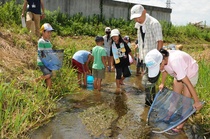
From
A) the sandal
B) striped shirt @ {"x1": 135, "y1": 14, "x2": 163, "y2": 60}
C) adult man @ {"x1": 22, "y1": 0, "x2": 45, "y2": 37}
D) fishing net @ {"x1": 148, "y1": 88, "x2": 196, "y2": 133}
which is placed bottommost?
the sandal

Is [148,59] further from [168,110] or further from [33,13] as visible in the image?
[33,13]

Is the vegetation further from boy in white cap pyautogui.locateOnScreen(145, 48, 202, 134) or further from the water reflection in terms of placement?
boy in white cap pyautogui.locateOnScreen(145, 48, 202, 134)

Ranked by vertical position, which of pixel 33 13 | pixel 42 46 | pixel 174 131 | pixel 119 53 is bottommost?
pixel 174 131

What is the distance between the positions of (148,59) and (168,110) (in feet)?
2.91

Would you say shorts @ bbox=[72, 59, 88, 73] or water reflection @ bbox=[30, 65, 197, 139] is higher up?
shorts @ bbox=[72, 59, 88, 73]

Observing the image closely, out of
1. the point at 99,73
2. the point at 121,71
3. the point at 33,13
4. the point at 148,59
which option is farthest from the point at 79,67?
the point at 148,59

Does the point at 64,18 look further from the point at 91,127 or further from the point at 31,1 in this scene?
the point at 91,127

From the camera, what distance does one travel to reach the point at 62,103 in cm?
512

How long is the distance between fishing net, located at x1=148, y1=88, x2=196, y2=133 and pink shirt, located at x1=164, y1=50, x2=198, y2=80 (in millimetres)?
327

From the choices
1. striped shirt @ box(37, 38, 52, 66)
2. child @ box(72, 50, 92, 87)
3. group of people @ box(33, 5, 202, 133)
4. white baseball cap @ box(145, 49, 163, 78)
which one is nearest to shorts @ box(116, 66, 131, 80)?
group of people @ box(33, 5, 202, 133)

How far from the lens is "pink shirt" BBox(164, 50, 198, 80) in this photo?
349 centimetres

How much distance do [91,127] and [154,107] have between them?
36.9 inches

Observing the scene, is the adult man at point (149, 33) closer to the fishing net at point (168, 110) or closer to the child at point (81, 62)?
the fishing net at point (168, 110)

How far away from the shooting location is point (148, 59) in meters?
3.42
